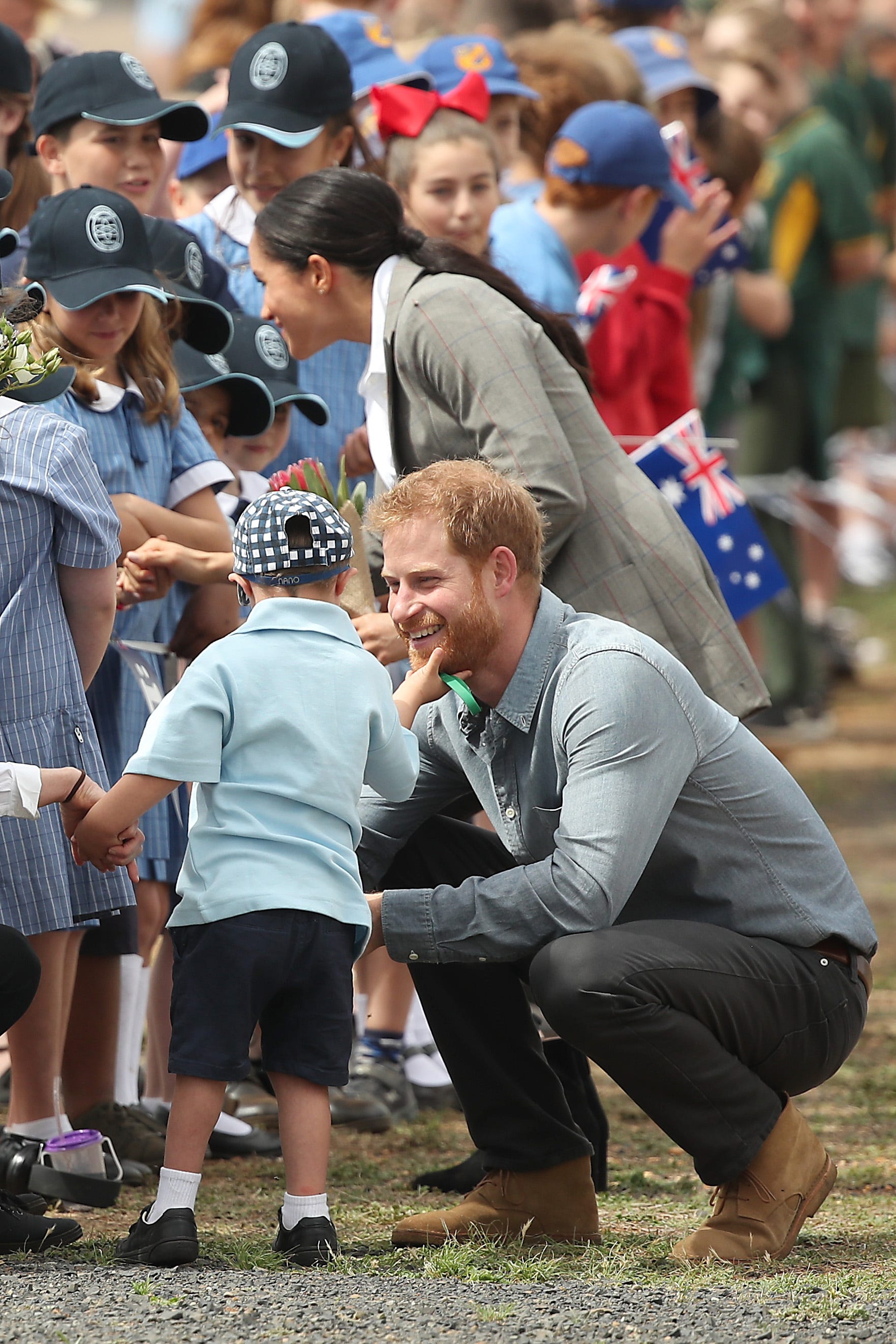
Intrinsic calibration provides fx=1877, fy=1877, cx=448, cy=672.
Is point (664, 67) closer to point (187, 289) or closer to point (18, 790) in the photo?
point (187, 289)

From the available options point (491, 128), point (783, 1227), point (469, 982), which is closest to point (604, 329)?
point (491, 128)

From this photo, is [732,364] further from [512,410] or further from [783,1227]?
[783,1227]

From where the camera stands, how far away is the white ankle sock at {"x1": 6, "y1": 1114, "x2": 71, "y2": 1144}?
3.51m

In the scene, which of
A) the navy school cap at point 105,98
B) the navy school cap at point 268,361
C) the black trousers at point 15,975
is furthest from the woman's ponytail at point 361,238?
the black trousers at point 15,975

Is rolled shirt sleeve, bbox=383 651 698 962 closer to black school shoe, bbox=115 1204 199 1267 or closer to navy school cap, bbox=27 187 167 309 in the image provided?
black school shoe, bbox=115 1204 199 1267

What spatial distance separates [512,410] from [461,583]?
58 cm

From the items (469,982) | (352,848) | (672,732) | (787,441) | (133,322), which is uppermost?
(133,322)

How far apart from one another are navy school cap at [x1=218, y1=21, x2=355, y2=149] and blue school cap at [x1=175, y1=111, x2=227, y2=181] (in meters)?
0.20

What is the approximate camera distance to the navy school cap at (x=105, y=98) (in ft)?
14.2

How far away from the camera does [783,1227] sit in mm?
3146

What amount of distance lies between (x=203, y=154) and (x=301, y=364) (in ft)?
2.29

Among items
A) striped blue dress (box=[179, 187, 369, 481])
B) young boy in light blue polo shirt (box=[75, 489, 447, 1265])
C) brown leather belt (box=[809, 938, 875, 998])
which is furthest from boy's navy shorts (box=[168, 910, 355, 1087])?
striped blue dress (box=[179, 187, 369, 481])

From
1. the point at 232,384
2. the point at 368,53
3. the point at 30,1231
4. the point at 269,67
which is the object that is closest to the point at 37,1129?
the point at 30,1231

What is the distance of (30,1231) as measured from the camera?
3.11m
